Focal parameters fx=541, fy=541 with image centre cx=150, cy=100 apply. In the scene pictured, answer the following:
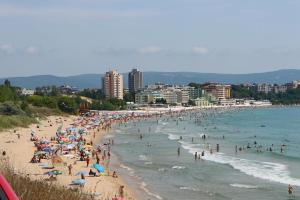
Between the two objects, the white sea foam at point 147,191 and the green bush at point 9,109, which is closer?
the white sea foam at point 147,191

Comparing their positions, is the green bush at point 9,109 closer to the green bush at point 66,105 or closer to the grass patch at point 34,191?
the green bush at point 66,105

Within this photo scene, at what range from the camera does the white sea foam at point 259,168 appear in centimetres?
2948

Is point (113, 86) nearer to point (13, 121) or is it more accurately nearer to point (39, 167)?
point (13, 121)

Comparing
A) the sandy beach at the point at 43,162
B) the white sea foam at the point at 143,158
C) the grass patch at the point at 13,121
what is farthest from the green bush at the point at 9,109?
the white sea foam at the point at 143,158

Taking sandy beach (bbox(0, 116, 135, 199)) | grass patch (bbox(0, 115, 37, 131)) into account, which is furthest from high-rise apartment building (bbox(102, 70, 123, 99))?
sandy beach (bbox(0, 116, 135, 199))

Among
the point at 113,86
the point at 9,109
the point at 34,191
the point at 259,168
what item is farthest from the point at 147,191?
the point at 113,86

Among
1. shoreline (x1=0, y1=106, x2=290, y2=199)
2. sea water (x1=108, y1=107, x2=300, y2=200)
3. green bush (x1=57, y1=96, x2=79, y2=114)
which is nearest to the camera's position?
shoreline (x1=0, y1=106, x2=290, y2=199)

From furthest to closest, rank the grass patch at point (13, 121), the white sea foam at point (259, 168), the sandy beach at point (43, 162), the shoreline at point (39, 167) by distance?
the grass patch at point (13, 121)
the white sea foam at point (259, 168)
the sandy beach at point (43, 162)
the shoreline at point (39, 167)

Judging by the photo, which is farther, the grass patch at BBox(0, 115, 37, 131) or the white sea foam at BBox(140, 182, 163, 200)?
the grass patch at BBox(0, 115, 37, 131)

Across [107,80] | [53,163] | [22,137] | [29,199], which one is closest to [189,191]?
[53,163]

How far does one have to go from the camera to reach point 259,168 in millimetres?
34031

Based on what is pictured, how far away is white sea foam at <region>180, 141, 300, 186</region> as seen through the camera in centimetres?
2948

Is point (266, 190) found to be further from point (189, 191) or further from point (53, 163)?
point (53, 163)

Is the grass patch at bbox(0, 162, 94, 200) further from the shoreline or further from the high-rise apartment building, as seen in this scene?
the high-rise apartment building
